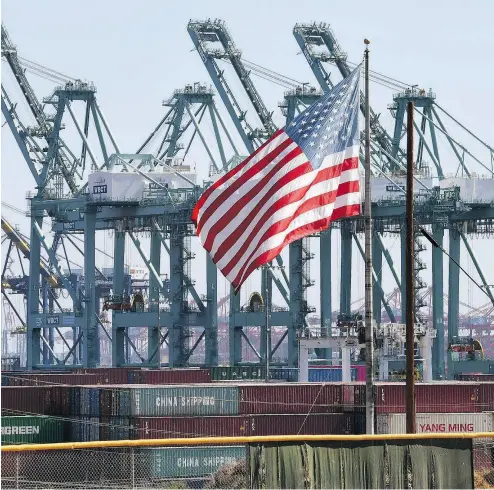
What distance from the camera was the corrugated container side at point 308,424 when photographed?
47.4m

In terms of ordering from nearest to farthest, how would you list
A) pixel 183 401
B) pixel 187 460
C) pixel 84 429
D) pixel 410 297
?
1. pixel 410 297
2. pixel 187 460
3. pixel 183 401
4. pixel 84 429

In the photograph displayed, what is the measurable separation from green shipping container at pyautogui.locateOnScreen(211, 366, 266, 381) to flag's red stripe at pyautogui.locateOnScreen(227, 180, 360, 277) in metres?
55.2

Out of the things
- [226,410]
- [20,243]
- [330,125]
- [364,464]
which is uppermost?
[20,243]

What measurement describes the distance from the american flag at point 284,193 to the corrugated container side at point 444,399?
993 inches

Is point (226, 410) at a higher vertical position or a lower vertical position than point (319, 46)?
lower

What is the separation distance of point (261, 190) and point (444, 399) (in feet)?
89.1

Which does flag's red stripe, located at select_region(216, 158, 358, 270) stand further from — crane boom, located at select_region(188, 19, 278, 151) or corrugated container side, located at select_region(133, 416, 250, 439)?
crane boom, located at select_region(188, 19, 278, 151)

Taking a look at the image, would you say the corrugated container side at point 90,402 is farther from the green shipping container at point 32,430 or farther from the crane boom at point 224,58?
the crane boom at point 224,58

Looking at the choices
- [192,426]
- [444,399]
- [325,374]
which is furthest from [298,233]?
[325,374]

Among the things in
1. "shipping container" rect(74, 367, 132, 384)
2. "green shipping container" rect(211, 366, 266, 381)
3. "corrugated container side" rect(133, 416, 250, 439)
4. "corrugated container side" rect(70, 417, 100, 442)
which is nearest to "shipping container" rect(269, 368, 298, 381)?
"green shipping container" rect(211, 366, 266, 381)

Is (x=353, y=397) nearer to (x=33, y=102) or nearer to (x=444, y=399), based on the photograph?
(x=444, y=399)

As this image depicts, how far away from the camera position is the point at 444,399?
4956cm

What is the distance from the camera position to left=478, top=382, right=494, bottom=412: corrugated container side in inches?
2010

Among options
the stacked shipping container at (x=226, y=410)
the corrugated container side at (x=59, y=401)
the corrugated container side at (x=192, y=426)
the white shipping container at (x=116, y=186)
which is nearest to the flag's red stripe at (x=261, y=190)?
the stacked shipping container at (x=226, y=410)
